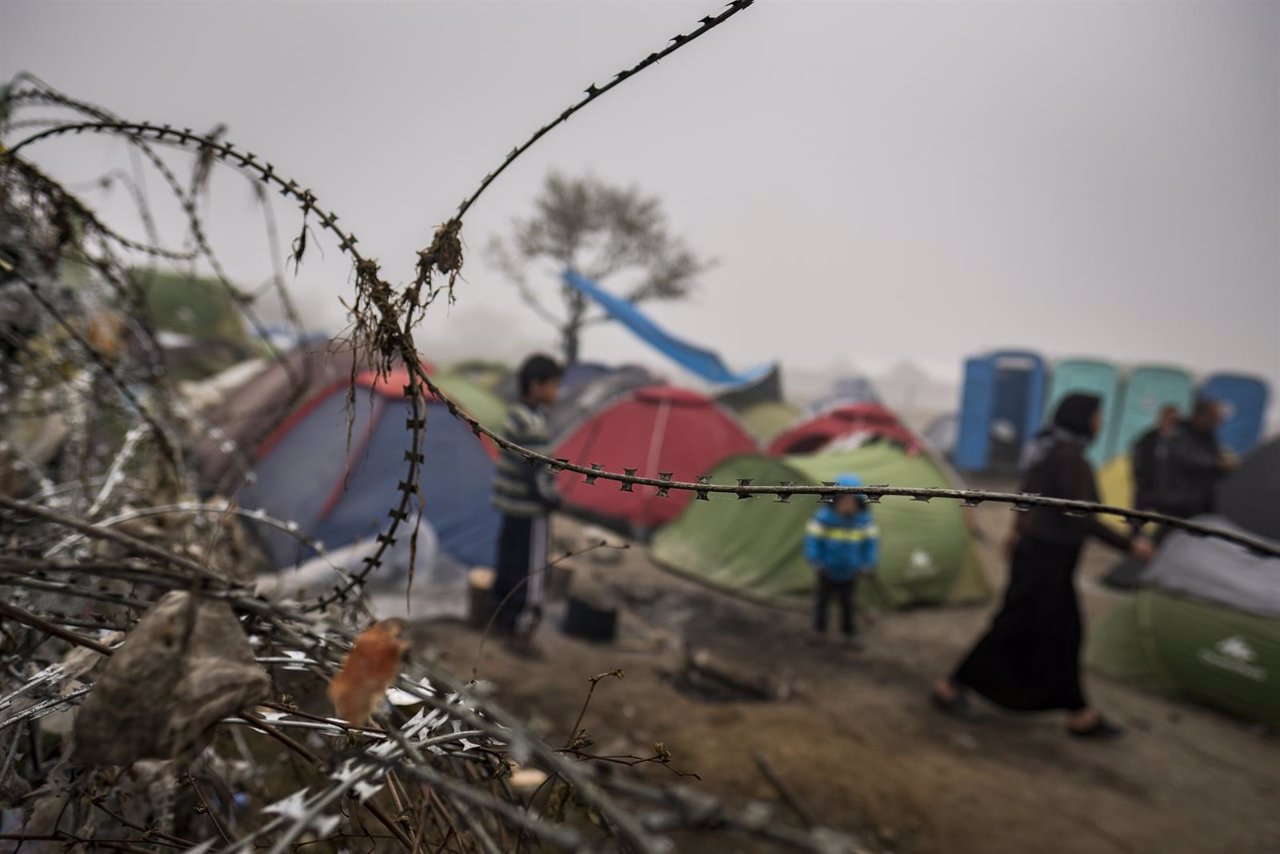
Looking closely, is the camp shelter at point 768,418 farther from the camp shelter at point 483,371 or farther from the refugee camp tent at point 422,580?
the refugee camp tent at point 422,580

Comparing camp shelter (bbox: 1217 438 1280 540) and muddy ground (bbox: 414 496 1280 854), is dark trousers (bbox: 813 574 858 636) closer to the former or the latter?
muddy ground (bbox: 414 496 1280 854)

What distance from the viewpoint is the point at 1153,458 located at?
672cm

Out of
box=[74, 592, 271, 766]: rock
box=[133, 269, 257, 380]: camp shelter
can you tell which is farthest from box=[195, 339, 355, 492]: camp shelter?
box=[133, 269, 257, 380]: camp shelter

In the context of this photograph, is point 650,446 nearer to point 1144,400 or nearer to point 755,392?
point 755,392

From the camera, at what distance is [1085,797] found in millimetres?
3418

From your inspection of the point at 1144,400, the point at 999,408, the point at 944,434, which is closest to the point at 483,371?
the point at 944,434

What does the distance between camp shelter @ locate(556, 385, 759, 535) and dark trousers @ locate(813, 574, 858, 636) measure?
7.69 feet

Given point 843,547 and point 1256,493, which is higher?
point 1256,493

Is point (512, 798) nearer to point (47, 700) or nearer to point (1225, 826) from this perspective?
point (47, 700)

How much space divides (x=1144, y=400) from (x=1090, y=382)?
1241 millimetres

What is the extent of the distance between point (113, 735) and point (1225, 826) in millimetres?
4750

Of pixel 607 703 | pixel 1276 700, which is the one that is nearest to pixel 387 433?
pixel 607 703

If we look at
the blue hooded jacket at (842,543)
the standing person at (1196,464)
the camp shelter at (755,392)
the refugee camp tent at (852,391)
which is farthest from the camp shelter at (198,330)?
the standing person at (1196,464)

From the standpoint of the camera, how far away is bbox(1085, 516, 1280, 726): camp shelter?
421 centimetres
